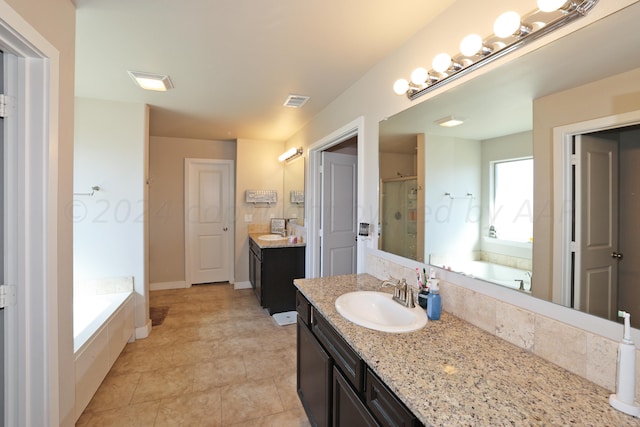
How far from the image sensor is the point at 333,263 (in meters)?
3.44

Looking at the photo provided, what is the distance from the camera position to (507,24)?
3.48 feet

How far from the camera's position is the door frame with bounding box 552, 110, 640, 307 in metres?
0.96

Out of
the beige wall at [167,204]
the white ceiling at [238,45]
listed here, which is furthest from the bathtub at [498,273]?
the beige wall at [167,204]

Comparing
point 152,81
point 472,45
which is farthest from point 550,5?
point 152,81

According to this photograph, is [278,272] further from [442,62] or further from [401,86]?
[442,62]

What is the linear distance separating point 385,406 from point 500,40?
145 centimetres

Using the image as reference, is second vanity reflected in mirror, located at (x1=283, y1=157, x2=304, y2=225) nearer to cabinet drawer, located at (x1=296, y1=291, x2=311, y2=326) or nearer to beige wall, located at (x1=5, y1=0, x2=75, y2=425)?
cabinet drawer, located at (x1=296, y1=291, x2=311, y2=326)

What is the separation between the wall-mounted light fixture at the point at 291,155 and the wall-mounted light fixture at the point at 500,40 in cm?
227

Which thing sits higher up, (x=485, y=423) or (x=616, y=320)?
(x=616, y=320)

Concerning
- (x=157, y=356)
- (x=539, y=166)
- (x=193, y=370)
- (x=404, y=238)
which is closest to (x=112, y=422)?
(x=193, y=370)

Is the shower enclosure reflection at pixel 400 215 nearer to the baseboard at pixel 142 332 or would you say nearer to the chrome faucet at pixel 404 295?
the chrome faucet at pixel 404 295

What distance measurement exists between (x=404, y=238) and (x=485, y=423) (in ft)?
3.86

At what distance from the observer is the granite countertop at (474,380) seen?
0.72m

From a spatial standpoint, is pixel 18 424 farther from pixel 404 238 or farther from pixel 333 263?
pixel 333 263
